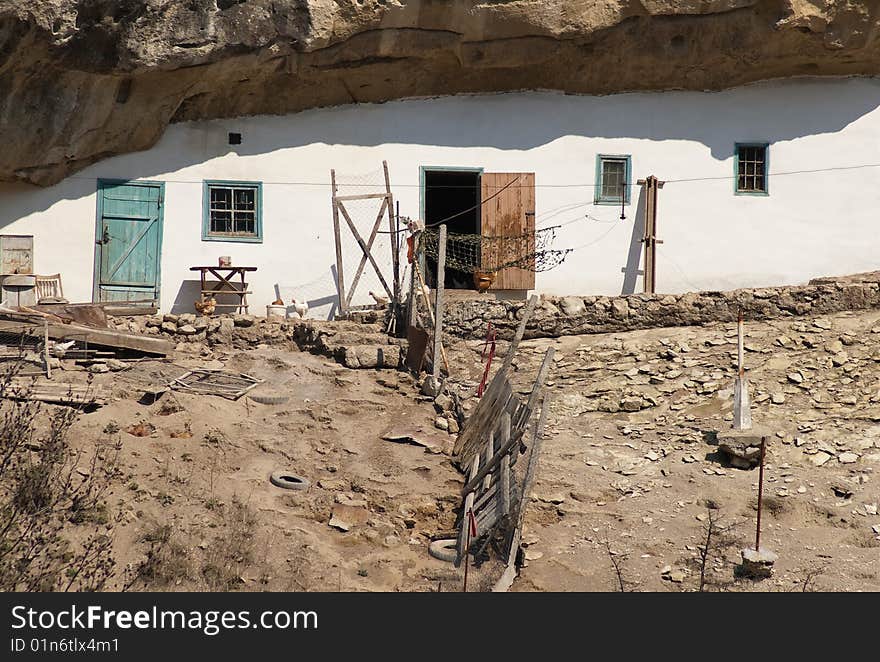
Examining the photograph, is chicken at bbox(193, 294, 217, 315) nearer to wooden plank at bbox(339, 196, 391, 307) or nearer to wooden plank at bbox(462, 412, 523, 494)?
wooden plank at bbox(339, 196, 391, 307)

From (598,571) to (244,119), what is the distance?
983 cm

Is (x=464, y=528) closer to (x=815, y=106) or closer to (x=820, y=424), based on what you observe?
(x=820, y=424)

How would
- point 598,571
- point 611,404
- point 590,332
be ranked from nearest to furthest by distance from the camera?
point 598,571, point 611,404, point 590,332

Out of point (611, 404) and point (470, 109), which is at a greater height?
point (470, 109)

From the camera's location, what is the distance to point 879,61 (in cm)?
1695

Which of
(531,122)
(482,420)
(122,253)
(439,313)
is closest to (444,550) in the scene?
(482,420)

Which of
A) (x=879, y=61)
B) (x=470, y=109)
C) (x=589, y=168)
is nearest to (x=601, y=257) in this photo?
(x=589, y=168)

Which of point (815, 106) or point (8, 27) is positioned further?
point (815, 106)

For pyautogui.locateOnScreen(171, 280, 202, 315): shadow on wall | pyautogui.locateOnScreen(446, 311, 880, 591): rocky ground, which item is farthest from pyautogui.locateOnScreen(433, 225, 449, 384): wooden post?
pyautogui.locateOnScreen(171, 280, 202, 315): shadow on wall

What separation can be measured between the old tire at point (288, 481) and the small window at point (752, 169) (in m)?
9.38

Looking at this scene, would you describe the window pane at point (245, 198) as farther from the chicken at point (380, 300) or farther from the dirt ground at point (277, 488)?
the dirt ground at point (277, 488)

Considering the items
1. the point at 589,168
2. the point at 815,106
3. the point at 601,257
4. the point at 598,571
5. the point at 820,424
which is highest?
the point at 815,106

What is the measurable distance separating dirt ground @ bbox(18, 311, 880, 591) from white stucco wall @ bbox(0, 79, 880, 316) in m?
2.23

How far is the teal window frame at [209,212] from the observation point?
16359 millimetres
